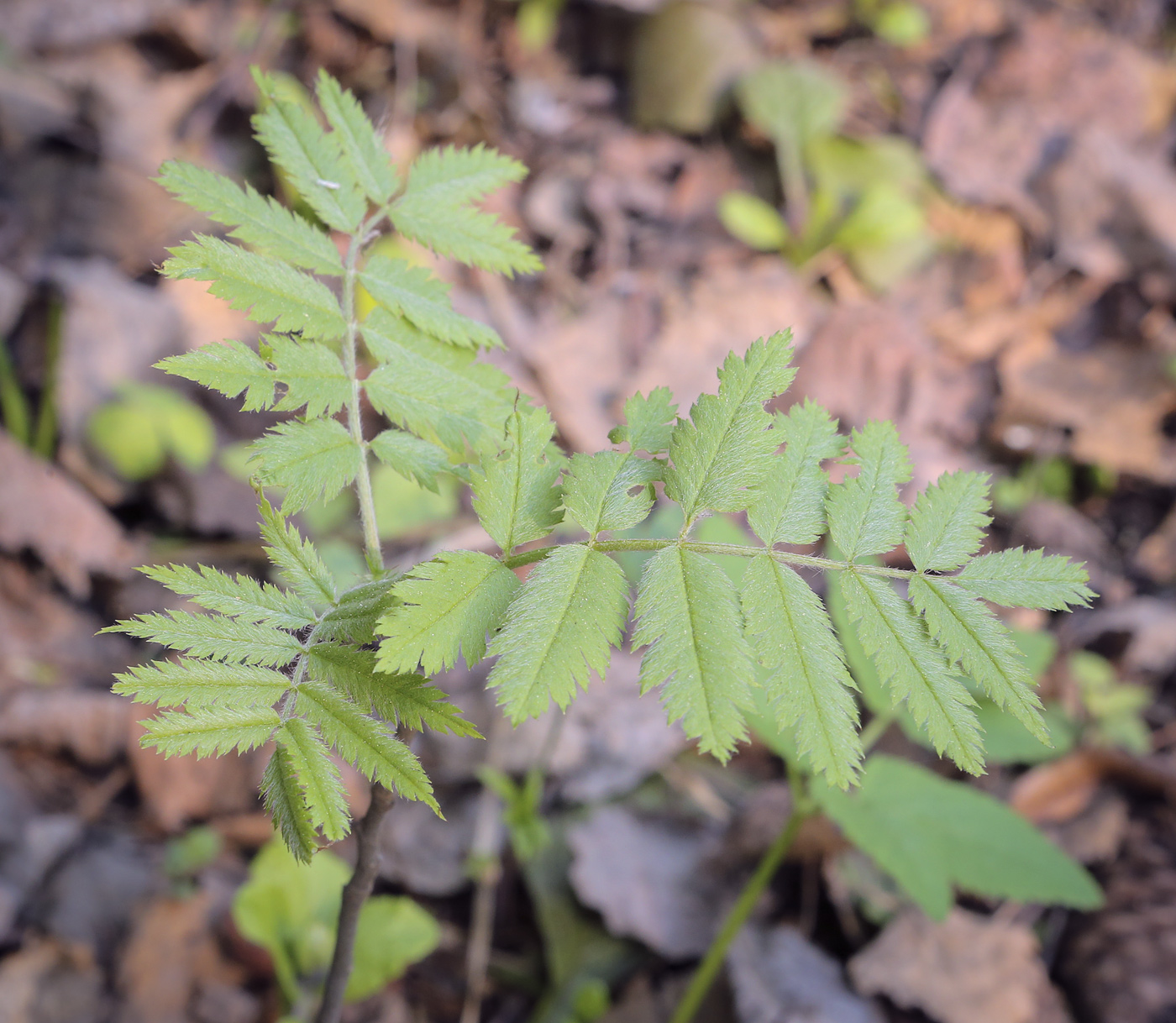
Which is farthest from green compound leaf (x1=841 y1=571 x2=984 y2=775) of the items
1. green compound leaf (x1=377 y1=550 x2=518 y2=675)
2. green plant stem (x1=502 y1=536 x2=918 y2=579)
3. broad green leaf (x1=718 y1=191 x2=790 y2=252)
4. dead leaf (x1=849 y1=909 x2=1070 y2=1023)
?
broad green leaf (x1=718 y1=191 x2=790 y2=252)

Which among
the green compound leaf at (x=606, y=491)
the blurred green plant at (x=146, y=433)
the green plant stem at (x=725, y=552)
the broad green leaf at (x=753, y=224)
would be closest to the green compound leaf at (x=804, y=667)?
the green plant stem at (x=725, y=552)

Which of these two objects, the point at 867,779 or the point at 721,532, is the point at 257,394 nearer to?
the point at 721,532

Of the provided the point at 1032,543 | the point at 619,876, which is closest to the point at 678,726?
the point at 619,876

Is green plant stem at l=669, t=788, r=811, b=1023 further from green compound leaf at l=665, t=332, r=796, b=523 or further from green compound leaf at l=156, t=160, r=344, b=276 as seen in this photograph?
green compound leaf at l=156, t=160, r=344, b=276

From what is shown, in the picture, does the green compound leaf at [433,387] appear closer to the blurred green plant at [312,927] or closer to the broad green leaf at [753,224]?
the blurred green plant at [312,927]

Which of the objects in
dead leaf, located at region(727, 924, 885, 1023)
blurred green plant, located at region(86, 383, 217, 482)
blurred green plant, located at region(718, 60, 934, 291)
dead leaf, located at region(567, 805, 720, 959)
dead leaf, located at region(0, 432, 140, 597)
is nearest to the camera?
dead leaf, located at region(727, 924, 885, 1023)

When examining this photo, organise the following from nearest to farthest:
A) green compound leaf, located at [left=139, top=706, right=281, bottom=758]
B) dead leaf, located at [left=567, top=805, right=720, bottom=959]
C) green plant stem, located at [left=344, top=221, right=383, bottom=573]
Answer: green compound leaf, located at [left=139, top=706, right=281, bottom=758] < green plant stem, located at [left=344, top=221, right=383, bottom=573] < dead leaf, located at [left=567, top=805, right=720, bottom=959]
